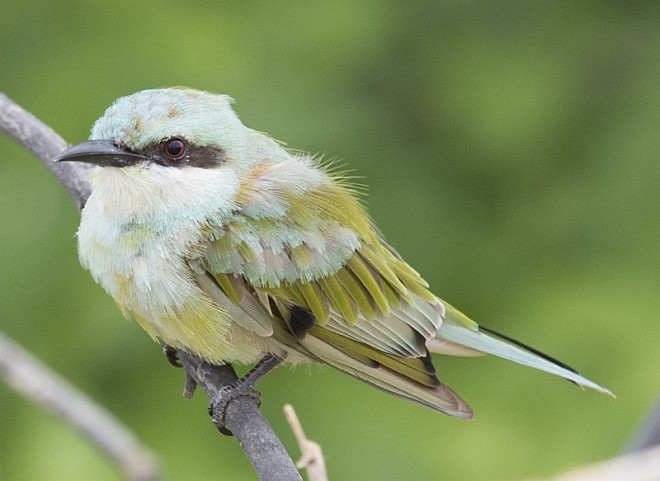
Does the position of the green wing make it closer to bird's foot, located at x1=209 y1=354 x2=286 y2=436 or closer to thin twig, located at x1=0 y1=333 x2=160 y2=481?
bird's foot, located at x1=209 y1=354 x2=286 y2=436

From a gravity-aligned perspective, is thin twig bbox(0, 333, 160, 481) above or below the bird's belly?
above

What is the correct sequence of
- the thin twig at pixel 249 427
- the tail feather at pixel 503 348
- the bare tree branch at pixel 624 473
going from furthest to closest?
the tail feather at pixel 503 348 < the thin twig at pixel 249 427 < the bare tree branch at pixel 624 473

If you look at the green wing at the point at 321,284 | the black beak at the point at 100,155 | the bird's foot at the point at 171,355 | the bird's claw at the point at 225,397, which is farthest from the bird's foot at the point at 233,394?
the black beak at the point at 100,155

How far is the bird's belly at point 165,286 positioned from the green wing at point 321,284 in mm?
59

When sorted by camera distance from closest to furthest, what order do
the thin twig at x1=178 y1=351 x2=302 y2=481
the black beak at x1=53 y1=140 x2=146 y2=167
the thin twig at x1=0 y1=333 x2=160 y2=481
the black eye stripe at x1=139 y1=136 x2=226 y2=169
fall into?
the thin twig at x1=0 y1=333 x2=160 y2=481
the thin twig at x1=178 y1=351 x2=302 y2=481
the black beak at x1=53 y1=140 x2=146 y2=167
the black eye stripe at x1=139 y1=136 x2=226 y2=169

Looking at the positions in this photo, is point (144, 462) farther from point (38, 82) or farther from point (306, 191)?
point (38, 82)

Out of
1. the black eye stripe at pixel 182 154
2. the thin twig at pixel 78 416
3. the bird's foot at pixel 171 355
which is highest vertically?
the black eye stripe at pixel 182 154

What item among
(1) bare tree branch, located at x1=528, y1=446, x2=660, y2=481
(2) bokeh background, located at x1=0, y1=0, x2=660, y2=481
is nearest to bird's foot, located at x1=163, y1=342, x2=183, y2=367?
(2) bokeh background, located at x1=0, y1=0, x2=660, y2=481

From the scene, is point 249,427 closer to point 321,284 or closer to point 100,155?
point 321,284

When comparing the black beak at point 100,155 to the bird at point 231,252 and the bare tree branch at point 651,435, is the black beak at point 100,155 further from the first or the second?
the bare tree branch at point 651,435

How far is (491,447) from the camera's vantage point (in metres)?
3.09

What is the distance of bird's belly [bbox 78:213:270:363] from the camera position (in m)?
2.54

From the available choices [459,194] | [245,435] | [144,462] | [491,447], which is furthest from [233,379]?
[144,462]

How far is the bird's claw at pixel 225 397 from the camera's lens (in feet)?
8.37
